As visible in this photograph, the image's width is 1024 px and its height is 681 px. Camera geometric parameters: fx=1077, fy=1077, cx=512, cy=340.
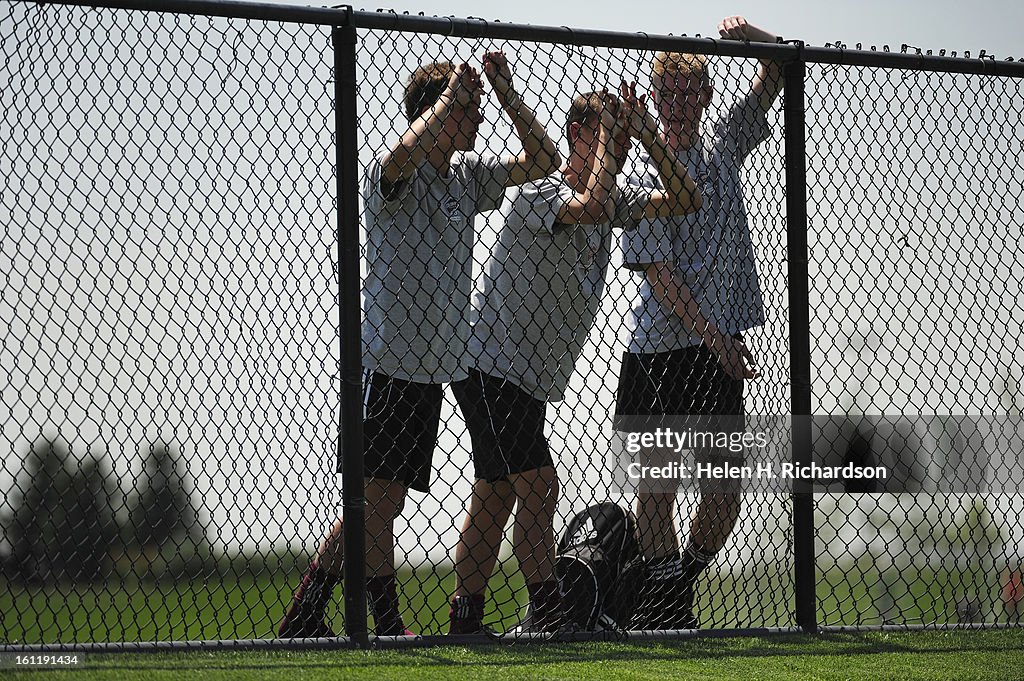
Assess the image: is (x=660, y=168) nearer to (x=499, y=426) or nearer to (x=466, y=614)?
(x=499, y=426)

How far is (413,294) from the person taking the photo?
2.95m

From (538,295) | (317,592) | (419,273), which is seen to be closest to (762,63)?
(538,295)

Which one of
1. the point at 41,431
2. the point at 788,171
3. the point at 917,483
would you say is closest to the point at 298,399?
the point at 41,431

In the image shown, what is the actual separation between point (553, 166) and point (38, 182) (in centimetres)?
134

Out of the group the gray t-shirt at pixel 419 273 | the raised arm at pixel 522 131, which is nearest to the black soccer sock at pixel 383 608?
the gray t-shirt at pixel 419 273

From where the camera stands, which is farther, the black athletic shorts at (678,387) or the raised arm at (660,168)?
the black athletic shorts at (678,387)

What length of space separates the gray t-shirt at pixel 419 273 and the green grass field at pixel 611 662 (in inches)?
30.8

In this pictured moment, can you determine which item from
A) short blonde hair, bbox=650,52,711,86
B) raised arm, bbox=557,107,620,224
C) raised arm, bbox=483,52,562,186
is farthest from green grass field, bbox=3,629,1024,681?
short blonde hair, bbox=650,52,711,86

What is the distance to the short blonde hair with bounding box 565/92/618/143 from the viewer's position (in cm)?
300

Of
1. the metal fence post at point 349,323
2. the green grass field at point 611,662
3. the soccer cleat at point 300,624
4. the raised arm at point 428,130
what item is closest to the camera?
the green grass field at point 611,662

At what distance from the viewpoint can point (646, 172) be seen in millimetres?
3191

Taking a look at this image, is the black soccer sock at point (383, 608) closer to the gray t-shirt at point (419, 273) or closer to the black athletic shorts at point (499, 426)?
the black athletic shorts at point (499, 426)

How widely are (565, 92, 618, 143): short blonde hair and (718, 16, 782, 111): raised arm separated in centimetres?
44

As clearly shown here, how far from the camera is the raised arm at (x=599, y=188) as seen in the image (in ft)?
9.80
